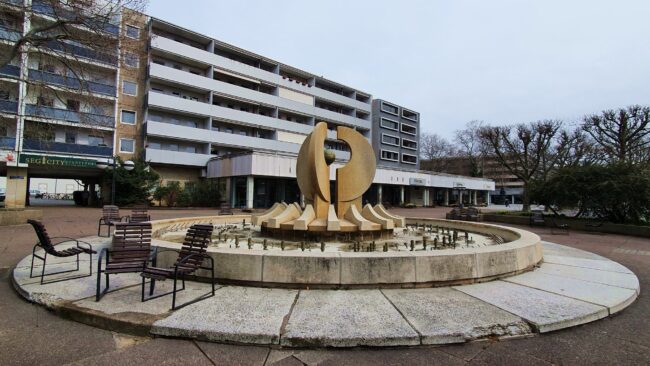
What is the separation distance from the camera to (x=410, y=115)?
69.9 metres

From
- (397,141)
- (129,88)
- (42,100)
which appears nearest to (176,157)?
(129,88)

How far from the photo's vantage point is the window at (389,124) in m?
63.1

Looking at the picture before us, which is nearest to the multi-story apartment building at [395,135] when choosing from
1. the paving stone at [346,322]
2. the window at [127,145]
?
the window at [127,145]

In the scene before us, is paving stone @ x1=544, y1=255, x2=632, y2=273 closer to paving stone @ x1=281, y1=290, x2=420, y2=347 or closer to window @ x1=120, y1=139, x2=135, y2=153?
paving stone @ x1=281, y1=290, x2=420, y2=347

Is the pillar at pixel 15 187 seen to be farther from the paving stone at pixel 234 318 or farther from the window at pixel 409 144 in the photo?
the window at pixel 409 144

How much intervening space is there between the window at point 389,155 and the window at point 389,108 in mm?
7599

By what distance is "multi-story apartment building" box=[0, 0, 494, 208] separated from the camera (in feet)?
94.8

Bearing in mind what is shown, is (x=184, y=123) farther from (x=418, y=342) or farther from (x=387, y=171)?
(x=418, y=342)

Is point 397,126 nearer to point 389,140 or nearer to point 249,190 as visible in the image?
point 389,140

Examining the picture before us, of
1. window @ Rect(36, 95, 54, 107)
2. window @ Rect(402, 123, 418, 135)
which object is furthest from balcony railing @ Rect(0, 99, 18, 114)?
window @ Rect(402, 123, 418, 135)

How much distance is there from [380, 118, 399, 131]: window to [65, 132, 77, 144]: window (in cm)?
4593

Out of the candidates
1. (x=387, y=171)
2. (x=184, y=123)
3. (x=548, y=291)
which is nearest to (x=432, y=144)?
(x=387, y=171)

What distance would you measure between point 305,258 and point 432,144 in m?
77.4

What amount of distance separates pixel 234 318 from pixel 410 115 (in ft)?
229
